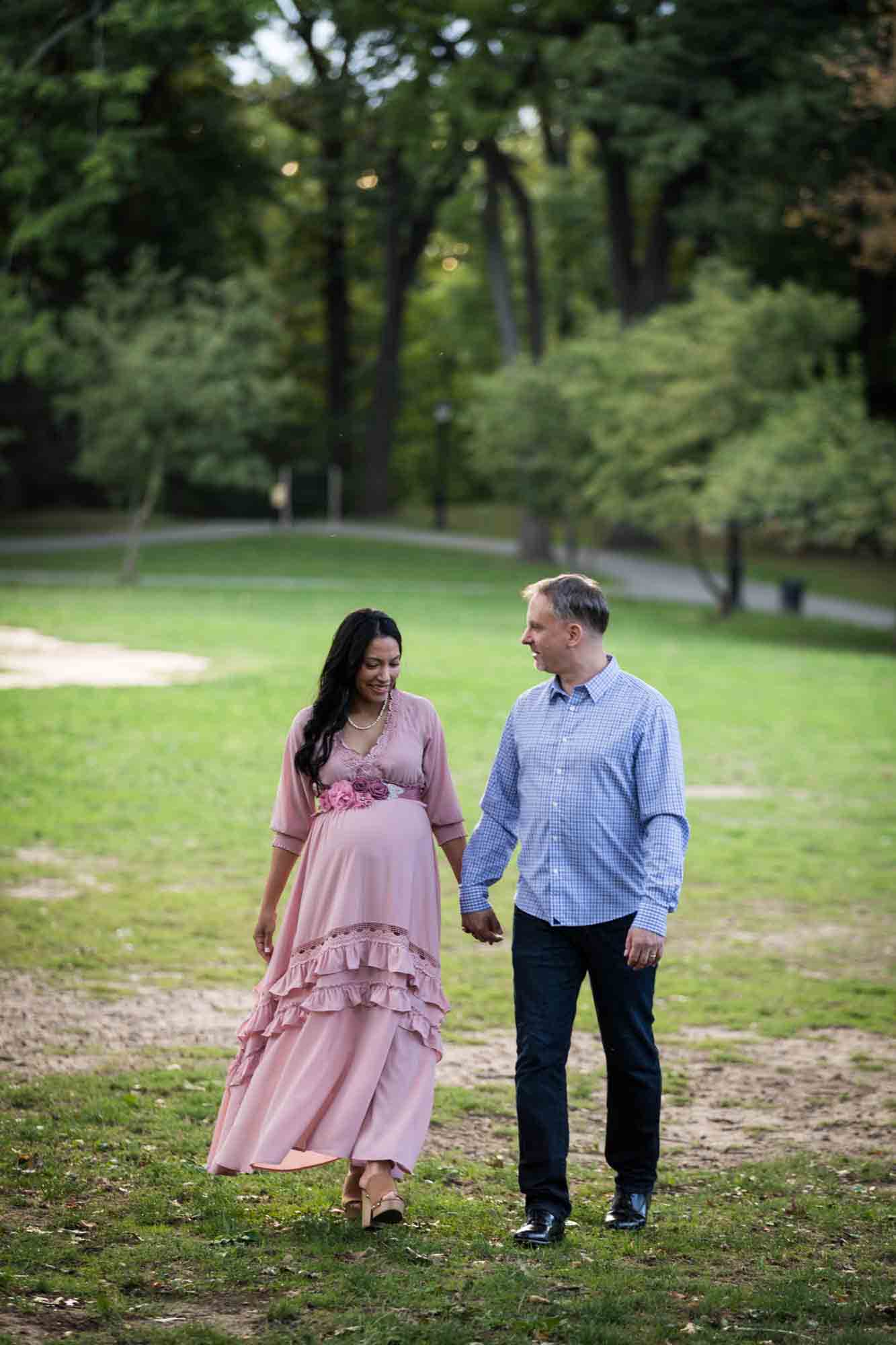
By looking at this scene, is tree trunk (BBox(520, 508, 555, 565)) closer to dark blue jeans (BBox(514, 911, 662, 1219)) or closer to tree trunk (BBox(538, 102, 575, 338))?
tree trunk (BBox(538, 102, 575, 338))

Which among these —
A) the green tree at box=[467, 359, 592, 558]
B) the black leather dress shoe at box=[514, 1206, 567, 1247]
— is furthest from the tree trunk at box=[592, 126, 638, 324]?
the black leather dress shoe at box=[514, 1206, 567, 1247]

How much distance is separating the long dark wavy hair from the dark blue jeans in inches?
29.5

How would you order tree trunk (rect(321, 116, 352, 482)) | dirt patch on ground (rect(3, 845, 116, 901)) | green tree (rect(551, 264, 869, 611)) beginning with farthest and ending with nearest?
tree trunk (rect(321, 116, 352, 482)), green tree (rect(551, 264, 869, 611)), dirt patch on ground (rect(3, 845, 116, 901))

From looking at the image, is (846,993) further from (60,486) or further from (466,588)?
(60,486)

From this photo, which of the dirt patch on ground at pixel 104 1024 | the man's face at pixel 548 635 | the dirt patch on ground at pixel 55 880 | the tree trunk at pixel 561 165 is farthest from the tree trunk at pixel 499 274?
the man's face at pixel 548 635

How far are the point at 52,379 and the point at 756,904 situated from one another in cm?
3088

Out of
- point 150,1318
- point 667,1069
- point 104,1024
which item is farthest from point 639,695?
point 104,1024

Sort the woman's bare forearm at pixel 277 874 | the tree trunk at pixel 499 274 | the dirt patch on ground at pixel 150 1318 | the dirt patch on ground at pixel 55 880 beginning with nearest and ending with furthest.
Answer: the dirt patch on ground at pixel 150 1318 < the woman's bare forearm at pixel 277 874 < the dirt patch on ground at pixel 55 880 < the tree trunk at pixel 499 274

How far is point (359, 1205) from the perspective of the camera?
4961mm

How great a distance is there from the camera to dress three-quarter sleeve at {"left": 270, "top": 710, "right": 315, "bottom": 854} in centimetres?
501

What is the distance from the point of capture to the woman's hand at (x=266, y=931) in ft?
16.8

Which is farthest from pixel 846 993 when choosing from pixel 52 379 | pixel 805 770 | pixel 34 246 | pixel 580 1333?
pixel 34 246

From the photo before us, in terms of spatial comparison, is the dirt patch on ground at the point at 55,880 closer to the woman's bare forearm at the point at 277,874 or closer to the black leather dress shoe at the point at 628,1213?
the woman's bare forearm at the point at 277,874

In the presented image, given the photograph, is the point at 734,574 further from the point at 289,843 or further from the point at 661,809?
the point at 661,809
